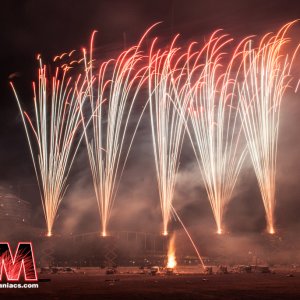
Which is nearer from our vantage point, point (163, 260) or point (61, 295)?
point (61, 295)

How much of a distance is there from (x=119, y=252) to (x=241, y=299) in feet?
244

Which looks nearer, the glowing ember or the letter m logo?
the letter m logo

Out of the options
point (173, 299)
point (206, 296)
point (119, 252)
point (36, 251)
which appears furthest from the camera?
point (119, 252)

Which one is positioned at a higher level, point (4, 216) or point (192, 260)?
point (4, 216)

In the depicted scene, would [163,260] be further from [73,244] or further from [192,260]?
[73,244]

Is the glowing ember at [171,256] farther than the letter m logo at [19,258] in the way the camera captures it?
Yes

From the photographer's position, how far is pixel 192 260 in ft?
344

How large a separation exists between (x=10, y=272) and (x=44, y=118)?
14.2 meters

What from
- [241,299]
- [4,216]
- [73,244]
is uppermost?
[4,216]

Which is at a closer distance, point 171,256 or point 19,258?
point 19,258

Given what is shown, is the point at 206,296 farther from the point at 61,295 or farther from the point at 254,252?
the point at 254,252

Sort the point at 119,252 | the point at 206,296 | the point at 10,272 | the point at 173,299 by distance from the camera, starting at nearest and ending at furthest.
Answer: the point at 173,299, the point at 206,296, the point at 10,272, the point at 119,252

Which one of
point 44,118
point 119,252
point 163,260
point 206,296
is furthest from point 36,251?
point 206,296

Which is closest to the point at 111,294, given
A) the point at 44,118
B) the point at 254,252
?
the point at 44,118
